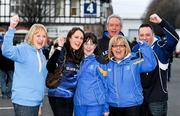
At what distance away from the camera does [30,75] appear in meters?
6.02

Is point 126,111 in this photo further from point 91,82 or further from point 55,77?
point 55,77

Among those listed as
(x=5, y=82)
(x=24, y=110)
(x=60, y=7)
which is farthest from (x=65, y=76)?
(x=60, y=7)

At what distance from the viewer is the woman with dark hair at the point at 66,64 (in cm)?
639

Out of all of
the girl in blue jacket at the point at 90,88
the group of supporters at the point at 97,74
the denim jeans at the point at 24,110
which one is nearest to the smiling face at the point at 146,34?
the group of supporters at the point at 97,74

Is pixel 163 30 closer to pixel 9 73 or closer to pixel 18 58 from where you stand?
pixel 18 58

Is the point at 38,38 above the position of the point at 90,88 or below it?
above

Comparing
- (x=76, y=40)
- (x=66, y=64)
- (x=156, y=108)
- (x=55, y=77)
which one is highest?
(x=76, y=40)

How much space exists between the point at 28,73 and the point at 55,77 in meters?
0.46

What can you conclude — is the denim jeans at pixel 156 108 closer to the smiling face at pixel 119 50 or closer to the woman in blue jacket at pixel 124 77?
the woman in blue jacket at pixel 124 77

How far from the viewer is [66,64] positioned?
639cm

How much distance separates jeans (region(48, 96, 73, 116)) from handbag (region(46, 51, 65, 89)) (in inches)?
7.6

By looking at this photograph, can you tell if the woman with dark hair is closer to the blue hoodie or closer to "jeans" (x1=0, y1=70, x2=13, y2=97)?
the blue hoodie

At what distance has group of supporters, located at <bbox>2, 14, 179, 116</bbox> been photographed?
20.1 ft

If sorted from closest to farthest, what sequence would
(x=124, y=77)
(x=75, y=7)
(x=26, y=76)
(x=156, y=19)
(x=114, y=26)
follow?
(x=26, y=76)
(x=124, y=77)
(x=156, y=19)
(x=114, y=26)
(x=75, y=7)
